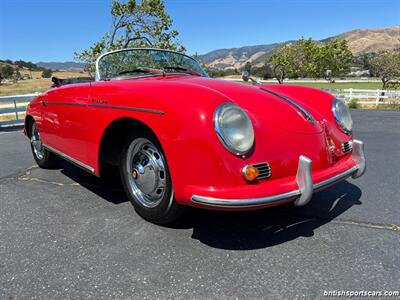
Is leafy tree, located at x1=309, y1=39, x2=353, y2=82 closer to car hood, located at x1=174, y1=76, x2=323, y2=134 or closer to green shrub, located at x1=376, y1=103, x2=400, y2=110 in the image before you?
green shrub, located at x1=376, y1=103, x2=400, y2=110

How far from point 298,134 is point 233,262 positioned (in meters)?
0.98

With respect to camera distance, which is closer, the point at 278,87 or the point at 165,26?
the point at 278,87

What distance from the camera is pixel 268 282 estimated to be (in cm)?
195

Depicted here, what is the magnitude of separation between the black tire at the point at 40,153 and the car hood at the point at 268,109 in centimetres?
266

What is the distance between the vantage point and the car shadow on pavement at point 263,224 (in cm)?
245

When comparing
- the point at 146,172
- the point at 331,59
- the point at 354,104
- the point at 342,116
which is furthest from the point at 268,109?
the point at 331,59

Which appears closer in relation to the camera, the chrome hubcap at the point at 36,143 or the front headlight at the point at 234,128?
the front headlight at the point at 234,128

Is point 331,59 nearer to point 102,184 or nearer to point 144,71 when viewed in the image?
point 144,71

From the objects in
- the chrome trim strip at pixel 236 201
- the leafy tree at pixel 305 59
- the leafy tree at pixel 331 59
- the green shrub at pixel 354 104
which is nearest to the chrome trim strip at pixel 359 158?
the chrome trim strip at pixel 236 201

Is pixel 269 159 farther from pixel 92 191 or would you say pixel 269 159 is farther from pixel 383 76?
pixel 383 76

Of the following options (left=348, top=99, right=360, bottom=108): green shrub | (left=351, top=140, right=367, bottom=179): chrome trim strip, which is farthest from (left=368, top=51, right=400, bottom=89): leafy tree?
(left=351, top=140, right=367, bottom=179): chrome trim strip

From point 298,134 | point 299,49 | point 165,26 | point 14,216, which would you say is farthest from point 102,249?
point 299,49

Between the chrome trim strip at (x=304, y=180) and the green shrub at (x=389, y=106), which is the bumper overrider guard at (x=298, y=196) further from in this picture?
the green shrub at (x=389, y=106)

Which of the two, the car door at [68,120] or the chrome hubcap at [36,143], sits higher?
the car door at [68,120]
